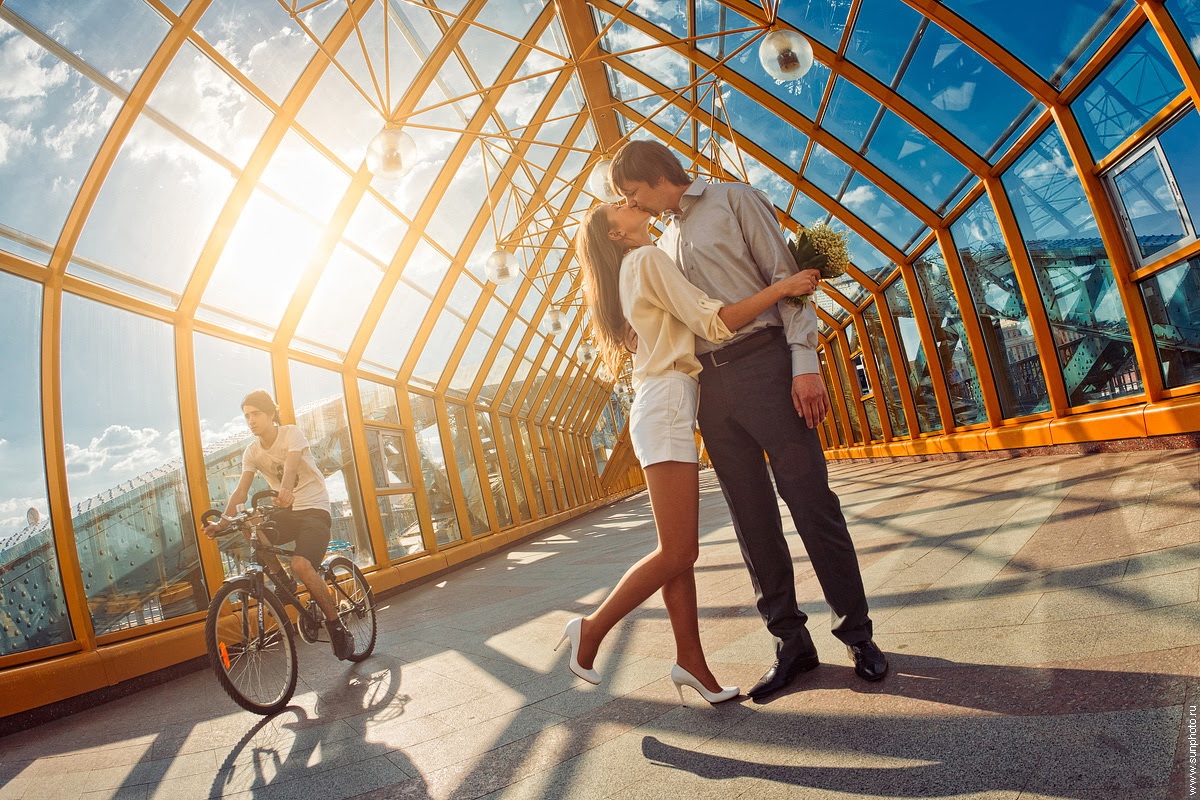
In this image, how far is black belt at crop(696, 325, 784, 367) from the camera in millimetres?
2191

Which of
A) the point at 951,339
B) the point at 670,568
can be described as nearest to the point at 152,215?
the point at 670,568

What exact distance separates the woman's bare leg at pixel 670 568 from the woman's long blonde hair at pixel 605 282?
17.0 inches

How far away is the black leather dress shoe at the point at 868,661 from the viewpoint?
6.51 ft

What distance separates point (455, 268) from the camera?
42.2ft

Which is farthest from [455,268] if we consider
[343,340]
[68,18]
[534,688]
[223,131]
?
[534,688]

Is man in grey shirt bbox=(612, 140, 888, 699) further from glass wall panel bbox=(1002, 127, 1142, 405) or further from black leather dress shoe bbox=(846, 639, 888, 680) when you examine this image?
glass wall panel bbox=(1002, 127, 1142, 405)

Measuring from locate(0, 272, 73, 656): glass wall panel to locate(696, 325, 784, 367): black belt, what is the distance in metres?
5.28

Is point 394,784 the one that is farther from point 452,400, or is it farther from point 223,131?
point 452,400

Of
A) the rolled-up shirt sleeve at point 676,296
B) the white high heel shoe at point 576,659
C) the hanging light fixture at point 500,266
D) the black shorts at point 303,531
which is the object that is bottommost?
the white high heel shoe at point 576,659

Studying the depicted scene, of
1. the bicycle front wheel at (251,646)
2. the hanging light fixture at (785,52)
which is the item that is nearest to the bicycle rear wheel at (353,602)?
the bicycle front wheel at (251,646)

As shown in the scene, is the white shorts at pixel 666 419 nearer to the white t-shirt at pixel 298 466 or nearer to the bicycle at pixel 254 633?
the bicycle at pixel 254 633

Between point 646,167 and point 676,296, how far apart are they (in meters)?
0.52

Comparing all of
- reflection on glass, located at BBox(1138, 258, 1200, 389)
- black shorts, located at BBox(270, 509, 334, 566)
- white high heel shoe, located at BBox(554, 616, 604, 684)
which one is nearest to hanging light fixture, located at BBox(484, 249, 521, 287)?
black shorts, located at BBox(270, 509, 334, 566)

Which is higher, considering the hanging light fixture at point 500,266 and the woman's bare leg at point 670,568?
the hanging light fixture at point 500,266
